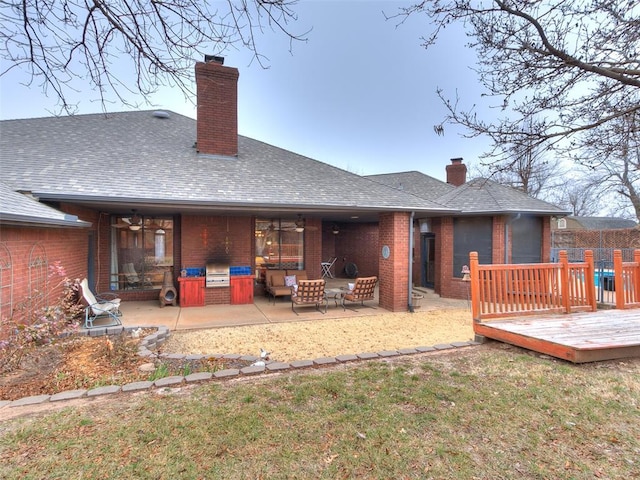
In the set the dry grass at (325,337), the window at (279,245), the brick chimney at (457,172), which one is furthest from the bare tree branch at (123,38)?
the brick chimney at (457,172)

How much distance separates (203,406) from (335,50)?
6.02 meters

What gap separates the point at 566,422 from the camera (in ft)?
10.0

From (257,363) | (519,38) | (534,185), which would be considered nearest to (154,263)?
(257,363)

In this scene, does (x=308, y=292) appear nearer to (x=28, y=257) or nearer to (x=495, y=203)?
(x=28, y=257)

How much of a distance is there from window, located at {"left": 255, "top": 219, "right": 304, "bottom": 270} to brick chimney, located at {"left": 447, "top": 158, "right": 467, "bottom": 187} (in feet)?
35.0

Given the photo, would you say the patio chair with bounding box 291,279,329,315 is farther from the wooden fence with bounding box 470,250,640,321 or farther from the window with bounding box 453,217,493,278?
the window with bounding box 453,217,493,278

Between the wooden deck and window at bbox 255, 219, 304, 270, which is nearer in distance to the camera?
the wooden deck

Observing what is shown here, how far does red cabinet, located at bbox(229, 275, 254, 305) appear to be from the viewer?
9352 mm

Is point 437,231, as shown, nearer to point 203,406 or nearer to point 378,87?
point 378,87

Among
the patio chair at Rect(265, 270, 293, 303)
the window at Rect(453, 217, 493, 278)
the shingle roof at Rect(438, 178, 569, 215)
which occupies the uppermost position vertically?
the shingle roof at Rect(438, 178, 569, 215)

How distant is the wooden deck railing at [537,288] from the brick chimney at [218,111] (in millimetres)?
7831

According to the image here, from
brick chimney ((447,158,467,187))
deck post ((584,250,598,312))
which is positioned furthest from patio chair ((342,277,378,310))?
brick chimney ((447,158,467,187))

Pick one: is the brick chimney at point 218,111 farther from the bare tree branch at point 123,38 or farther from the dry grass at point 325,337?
the bare tree branch at point 123,38

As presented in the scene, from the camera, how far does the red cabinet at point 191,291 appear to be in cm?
888
